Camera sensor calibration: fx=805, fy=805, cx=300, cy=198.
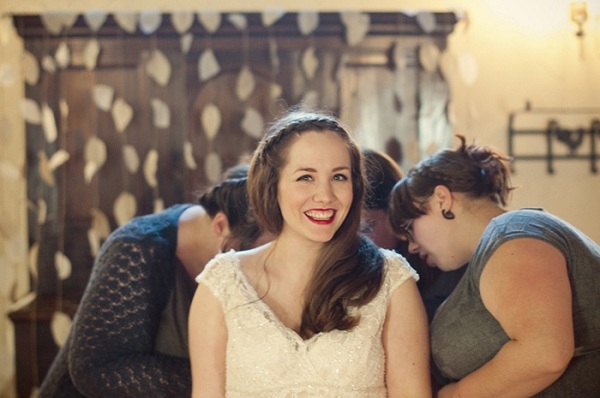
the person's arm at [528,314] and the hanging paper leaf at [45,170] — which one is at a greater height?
the hanging paper leaf at [45,170]

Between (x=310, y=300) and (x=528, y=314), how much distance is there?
47cm

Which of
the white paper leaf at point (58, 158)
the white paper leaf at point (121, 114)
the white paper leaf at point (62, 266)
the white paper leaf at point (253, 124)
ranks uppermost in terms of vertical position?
the white paper leaf at point (121, 114)

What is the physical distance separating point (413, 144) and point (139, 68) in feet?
4.24

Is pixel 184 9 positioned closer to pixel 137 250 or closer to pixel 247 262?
pixel 137 250

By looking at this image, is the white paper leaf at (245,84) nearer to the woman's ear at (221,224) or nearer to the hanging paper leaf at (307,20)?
the hanging paper leaf at (307,20)

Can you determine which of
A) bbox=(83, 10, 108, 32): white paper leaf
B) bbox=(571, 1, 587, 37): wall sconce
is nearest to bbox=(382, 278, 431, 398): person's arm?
bbox=(83, 10, 108, 32): white paper leaf

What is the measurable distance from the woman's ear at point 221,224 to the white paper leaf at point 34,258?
1534 mm

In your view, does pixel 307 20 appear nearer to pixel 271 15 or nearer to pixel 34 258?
pixel 271 15

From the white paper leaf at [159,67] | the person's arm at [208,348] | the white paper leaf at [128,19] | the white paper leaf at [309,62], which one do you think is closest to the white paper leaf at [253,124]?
the white paper leaf at [309,62]

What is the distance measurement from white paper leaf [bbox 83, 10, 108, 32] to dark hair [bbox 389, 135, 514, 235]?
206 cm

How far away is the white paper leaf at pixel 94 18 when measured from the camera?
3562mm

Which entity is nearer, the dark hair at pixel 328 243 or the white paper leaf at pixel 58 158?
the dark hair at pixel 328 243

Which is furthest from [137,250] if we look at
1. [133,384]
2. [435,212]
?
[435,212]

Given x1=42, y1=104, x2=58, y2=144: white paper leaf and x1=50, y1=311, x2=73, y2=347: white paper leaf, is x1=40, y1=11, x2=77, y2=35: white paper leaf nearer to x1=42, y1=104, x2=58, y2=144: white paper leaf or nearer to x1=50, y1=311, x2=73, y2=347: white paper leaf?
x1=42, y1=104, x2=58, y2=144: white paper leaf
